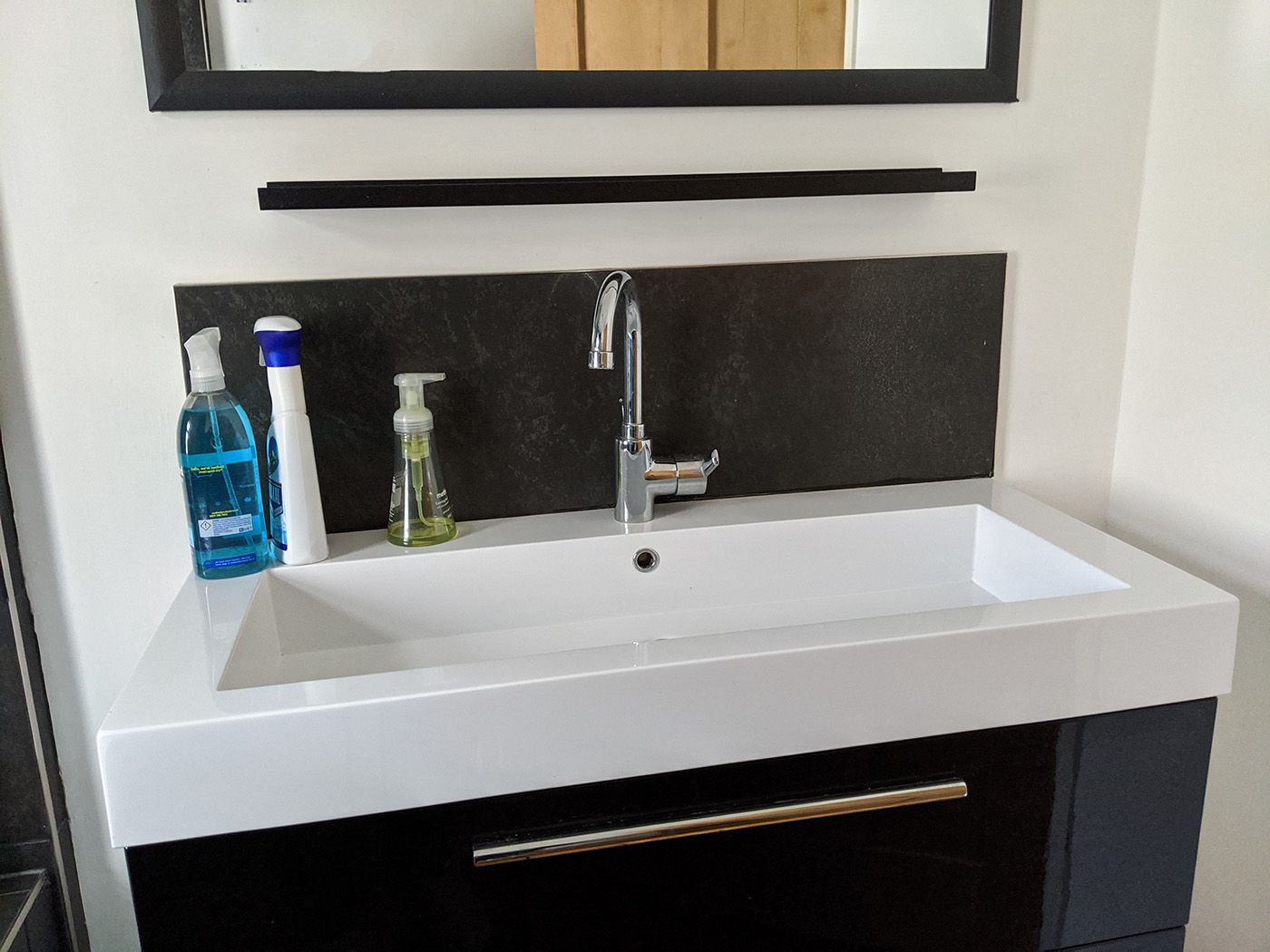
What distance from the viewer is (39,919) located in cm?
115

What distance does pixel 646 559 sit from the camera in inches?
46.1

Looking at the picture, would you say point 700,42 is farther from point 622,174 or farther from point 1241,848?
point 1241,848

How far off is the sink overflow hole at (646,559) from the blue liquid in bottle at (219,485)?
407 millimetres

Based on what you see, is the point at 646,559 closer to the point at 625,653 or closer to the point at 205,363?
the point at 625,653

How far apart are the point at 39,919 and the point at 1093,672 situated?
114 cm

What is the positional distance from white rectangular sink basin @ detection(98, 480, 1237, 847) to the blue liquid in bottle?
36 mm

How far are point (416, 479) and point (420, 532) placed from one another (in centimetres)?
6

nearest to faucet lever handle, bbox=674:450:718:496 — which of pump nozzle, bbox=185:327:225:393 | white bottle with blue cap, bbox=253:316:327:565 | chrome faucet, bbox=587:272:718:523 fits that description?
chrome faucet, bbox=587:272:718:523

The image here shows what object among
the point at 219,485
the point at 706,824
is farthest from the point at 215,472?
the point at 706,824

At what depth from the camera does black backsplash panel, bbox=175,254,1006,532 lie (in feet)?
3.78

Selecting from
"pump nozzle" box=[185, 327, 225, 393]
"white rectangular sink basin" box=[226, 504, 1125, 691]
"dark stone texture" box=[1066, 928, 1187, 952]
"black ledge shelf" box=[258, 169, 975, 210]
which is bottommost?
"dark stone texture" box=[1066, 928, 1187, 952]

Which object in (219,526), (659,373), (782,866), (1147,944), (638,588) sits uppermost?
(659,373)

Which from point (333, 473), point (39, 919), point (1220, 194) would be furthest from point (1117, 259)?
point (39, 919)

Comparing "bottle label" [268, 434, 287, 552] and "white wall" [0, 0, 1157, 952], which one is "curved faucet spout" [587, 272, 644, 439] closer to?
"white wall" [0, 0, 1157, 952]
